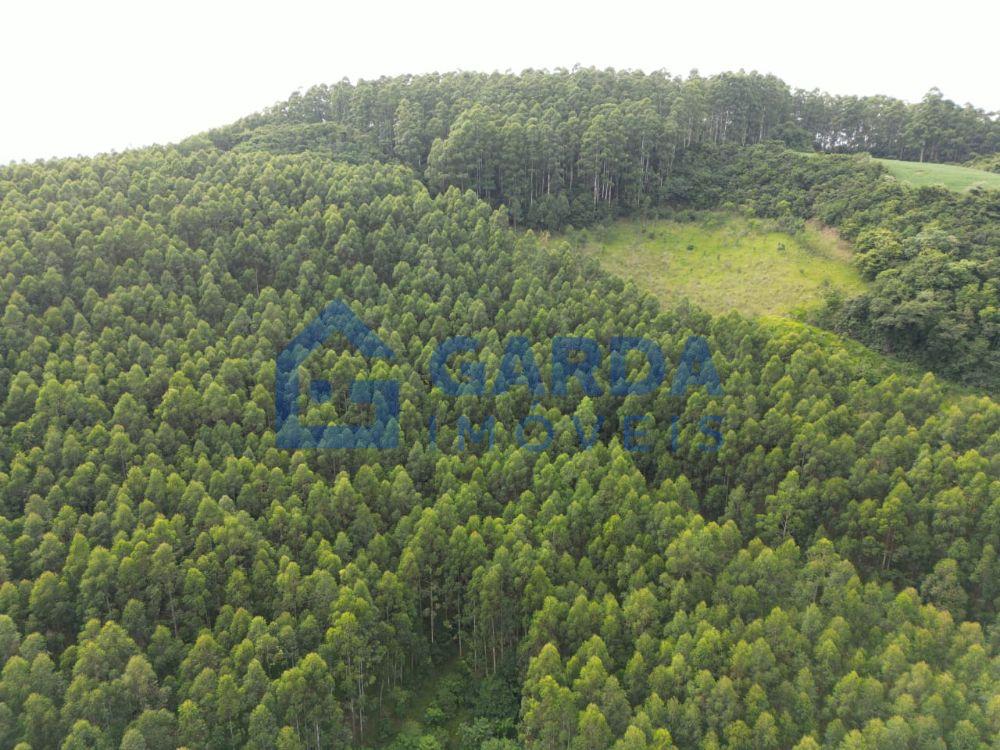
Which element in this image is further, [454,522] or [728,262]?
[728,262]

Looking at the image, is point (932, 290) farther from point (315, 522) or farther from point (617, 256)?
point (315, 522)

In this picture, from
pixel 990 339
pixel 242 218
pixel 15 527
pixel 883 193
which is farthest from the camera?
pixel 883 193

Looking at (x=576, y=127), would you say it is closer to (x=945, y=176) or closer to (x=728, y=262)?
(x=728, y=262)

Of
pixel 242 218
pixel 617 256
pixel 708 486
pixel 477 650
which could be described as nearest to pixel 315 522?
pixel 477 650

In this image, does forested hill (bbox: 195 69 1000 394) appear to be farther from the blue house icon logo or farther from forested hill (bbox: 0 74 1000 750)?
the blue house icon logo

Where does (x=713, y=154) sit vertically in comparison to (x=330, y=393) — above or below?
above

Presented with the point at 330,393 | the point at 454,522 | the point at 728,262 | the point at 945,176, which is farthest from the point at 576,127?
the point at 454,522
